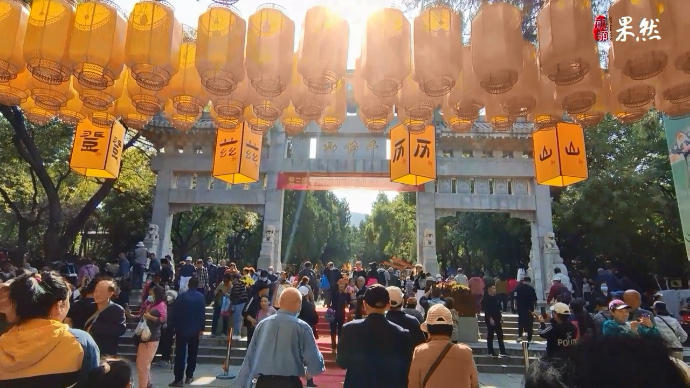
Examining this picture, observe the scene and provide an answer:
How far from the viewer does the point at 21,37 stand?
3660 millimetres

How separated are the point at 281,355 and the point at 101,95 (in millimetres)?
3073

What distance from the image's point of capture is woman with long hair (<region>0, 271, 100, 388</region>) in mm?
2156

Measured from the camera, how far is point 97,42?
3.54m

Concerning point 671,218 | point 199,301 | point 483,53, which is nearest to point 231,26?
point 483,53

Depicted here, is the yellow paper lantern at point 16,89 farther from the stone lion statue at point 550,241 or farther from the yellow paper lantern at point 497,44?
the stone lion statue at point 550,241

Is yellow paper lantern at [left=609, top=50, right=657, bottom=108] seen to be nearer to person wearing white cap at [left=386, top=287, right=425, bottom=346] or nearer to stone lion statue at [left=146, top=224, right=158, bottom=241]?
person wearing white cap at [left=386, top=287, right=425, bottom=346]

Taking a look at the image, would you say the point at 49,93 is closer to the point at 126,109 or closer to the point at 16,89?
the point at 16,89

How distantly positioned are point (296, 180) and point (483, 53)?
578 inches

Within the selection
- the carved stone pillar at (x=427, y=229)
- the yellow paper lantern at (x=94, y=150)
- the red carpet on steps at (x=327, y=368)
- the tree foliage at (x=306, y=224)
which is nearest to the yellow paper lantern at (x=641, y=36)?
the yellow paper lantern at (x=94, y=150)

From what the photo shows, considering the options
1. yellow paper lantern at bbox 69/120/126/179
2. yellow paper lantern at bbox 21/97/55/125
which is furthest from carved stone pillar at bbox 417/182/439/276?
yellow paper lantern at bbox 21/97/55/125

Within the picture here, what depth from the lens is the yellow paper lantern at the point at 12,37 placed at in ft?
11.7

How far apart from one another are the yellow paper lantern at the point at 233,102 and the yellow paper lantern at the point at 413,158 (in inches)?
92.0

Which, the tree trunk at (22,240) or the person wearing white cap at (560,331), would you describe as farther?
the tree trunk at (22,240)

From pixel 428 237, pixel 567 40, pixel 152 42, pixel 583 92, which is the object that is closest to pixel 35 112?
pixel 152 42
